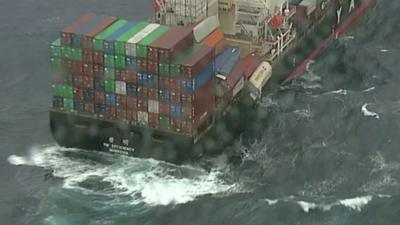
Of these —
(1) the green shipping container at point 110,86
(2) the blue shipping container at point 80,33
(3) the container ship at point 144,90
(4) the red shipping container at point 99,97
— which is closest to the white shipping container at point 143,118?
(3) the container ship at point 144,90

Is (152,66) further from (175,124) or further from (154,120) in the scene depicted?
(175,124)

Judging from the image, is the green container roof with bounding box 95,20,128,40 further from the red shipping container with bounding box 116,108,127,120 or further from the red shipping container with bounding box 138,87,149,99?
the red shipping container with bounding box 116,108,127,120

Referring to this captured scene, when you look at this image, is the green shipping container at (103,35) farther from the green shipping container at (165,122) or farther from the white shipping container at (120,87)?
the green shipping container at (165,122)

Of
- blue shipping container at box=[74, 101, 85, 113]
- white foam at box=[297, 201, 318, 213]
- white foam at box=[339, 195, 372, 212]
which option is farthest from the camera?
blue shipping container at box=[74, 101, 85, 113]

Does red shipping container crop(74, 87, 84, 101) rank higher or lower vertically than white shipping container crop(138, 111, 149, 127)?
higher

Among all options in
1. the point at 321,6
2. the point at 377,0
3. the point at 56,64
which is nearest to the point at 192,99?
the point at 56,64

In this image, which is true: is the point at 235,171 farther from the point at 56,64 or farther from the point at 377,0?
the point at 377,0

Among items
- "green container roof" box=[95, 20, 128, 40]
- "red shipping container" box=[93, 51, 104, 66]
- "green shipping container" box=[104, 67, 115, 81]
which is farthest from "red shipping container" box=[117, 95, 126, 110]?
"green container roof" box=[95, 20, 128, 40]
